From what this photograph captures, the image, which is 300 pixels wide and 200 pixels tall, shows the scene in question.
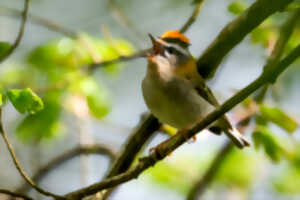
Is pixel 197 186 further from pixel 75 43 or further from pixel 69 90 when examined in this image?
pixel 75 43

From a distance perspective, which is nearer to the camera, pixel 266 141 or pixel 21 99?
pixel 21 99

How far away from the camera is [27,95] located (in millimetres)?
1925

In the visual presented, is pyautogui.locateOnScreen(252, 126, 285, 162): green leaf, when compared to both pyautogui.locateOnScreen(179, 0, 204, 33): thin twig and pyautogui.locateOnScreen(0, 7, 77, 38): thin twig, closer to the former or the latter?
pyautogui.locateOnScreen(179, 0, 204, 33): thin twig

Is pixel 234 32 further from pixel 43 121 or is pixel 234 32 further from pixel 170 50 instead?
pixel 43 121

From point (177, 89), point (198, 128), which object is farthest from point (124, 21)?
point (198, 128)

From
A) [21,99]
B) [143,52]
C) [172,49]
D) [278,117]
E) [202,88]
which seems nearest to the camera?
[21,99]

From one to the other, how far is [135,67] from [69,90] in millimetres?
5486

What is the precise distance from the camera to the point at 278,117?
8.58 feet

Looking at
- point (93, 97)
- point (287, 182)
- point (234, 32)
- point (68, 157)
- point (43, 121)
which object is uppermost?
point (234, 32)

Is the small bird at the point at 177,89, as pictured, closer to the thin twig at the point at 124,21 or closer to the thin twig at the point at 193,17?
the thin twig at the point at 193,17

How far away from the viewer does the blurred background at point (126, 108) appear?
328cm

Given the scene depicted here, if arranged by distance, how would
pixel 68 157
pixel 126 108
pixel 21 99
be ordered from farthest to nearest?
pixel 126 108, pixel 68 157, pixel 21 99

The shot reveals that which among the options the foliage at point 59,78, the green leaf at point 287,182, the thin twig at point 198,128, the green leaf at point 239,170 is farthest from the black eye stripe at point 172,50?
the green leaf at point 287,182

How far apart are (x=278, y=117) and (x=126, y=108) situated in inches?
215
